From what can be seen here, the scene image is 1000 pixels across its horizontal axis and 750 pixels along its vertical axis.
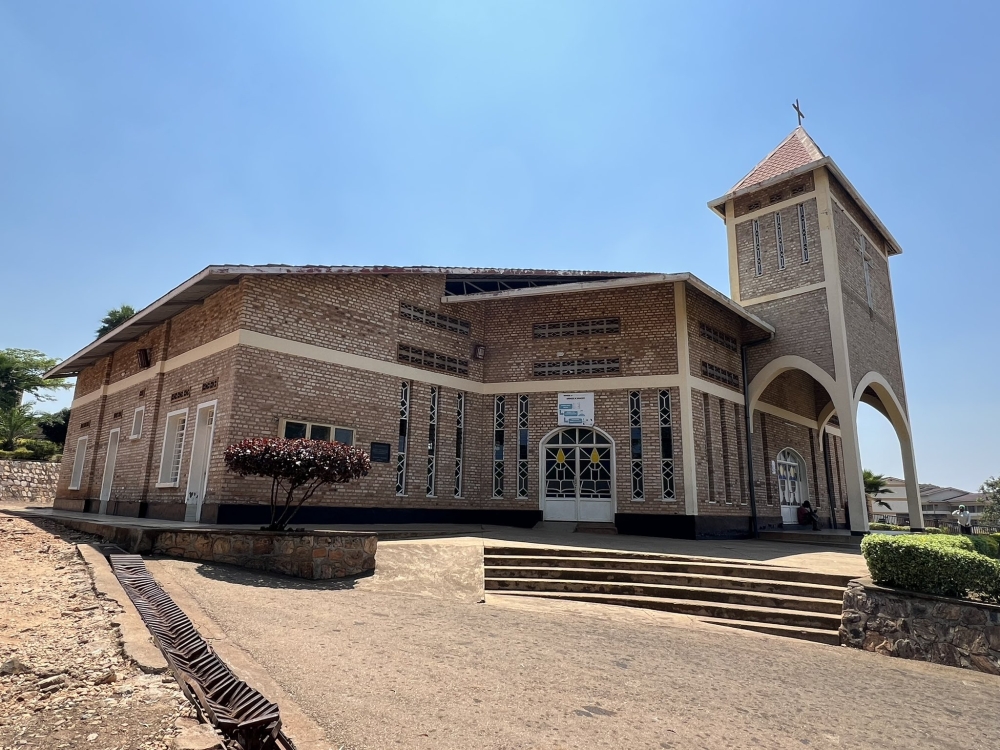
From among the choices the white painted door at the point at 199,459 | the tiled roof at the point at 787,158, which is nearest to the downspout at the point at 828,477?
the tiled roof at the point at 787,158

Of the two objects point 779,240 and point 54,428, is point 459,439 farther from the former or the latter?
point 54,428

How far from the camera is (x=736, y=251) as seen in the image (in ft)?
56.7

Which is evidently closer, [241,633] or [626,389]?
[241,633]

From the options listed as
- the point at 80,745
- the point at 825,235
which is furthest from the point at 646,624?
the point at 825,235

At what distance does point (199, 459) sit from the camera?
11859 millimetres

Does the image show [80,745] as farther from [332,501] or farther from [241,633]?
[332,501]

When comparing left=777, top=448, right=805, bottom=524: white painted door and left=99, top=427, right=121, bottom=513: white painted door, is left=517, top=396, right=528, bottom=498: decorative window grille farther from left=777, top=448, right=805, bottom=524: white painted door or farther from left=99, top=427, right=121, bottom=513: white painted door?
left=99, top=427, right=121, bottom=513: white painted door

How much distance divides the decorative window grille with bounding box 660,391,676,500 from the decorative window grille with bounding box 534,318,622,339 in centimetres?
200

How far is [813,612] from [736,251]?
12284 millimetres

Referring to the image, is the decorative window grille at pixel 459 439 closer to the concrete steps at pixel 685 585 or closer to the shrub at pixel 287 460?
the concrete steps at pixel 685 585

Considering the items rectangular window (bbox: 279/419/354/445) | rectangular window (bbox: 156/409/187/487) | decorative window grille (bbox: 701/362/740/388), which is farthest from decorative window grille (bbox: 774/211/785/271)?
rectangular window (bbox: 156/409/187/487)

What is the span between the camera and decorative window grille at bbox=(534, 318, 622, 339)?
47.3 ft

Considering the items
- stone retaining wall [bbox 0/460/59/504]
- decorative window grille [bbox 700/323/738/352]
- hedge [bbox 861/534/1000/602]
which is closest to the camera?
hedge [bbox 861/534/1000/602]

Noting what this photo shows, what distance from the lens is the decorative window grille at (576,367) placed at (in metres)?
14.2
